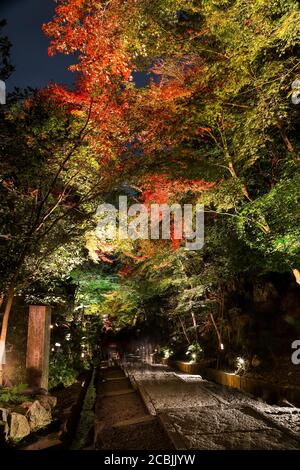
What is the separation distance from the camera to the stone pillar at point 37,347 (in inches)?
388

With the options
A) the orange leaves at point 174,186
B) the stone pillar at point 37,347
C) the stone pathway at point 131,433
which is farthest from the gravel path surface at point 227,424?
the orange leaves at point 174,186

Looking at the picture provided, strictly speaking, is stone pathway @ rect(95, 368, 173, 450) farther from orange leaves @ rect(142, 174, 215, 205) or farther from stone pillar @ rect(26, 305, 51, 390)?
orange leaves @ rect(142, 174, 215, 205)

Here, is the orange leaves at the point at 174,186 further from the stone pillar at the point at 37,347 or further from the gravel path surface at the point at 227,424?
the gravel path surface at the point at 227,424

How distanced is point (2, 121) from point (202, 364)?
50.0 feet

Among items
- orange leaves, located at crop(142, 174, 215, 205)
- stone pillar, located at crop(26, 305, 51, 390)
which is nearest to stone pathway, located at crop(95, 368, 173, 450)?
stone pillar, located at crop(26, 305, 51, 390)

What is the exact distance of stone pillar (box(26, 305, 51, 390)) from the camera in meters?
9.85

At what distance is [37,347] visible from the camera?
33.1 ft

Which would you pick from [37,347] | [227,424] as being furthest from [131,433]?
[37,347]

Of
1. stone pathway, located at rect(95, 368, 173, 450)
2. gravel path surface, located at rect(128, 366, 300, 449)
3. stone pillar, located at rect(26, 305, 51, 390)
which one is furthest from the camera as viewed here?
stone pillar, located at rect(26, 305, 51, 390)

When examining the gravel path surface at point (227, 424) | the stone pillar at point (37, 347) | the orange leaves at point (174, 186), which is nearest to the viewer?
the gravel path surface at point (227, 424)

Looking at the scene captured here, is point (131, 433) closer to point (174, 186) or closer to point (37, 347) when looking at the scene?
point (37, 347)

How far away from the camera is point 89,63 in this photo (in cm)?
962

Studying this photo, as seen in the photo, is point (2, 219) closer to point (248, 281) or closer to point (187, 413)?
point (187, 413)

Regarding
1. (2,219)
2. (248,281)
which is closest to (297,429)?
(2,219)
